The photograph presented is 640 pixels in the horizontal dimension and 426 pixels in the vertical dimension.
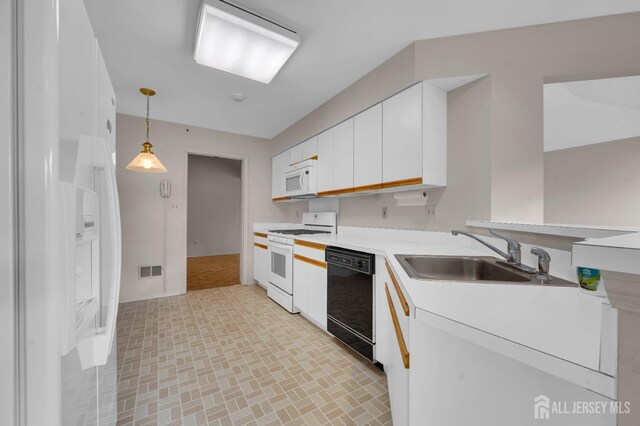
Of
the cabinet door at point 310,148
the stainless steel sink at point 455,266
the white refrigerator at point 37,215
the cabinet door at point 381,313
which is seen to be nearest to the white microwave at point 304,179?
the cabinet door at point 310,148

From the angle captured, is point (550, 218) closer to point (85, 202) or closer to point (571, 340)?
point (571, 340)

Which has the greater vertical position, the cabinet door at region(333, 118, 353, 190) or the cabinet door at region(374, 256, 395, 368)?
the cabinet door at region(333, 118, 353, 190)

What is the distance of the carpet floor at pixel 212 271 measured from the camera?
13.4 ft

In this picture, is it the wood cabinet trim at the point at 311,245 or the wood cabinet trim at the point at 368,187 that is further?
the wood cabinet trim at the point at 311,245

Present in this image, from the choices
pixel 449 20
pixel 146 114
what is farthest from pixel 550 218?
pixel 146 114

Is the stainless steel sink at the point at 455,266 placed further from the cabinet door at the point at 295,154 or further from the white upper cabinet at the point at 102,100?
the cabinet door at the point at 295,154

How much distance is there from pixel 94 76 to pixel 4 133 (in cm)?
52

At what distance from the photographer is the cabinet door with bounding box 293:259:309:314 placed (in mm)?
2543

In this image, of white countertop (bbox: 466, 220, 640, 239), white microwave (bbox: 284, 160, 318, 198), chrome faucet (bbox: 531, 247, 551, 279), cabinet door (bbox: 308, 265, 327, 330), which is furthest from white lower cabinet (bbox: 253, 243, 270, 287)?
chrome faucet (bbox: 531, 247, 551, 279)

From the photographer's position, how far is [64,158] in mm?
548

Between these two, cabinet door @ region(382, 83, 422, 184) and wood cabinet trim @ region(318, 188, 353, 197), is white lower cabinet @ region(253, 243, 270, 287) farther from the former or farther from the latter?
cabinet door @ region(382, 83, 422, 184)

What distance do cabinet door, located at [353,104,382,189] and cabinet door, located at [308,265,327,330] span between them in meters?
0.94

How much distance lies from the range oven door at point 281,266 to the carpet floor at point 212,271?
1.30 m

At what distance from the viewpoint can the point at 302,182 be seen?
3082 millimetres
